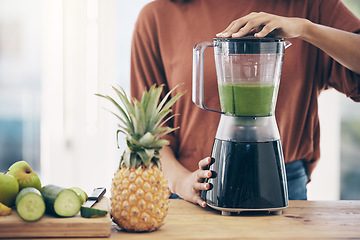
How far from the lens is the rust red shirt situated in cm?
158

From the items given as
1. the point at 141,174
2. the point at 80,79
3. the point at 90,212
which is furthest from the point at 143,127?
the point at 80,79

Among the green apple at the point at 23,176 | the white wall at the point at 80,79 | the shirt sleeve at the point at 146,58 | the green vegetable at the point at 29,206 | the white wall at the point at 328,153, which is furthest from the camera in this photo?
the white wall at the point at 328,153

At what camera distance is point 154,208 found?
1.06 m

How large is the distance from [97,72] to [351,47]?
6.36ft

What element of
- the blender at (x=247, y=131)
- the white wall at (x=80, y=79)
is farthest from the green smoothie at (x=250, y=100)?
the white wall at (x=80, y=79)

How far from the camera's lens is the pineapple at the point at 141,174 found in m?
1.05

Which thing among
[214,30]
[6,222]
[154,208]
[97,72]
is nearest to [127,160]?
[154,208]

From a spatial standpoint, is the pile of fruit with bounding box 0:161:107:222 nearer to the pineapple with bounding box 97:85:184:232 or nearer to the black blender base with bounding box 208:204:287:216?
the pineapple with bounding box 97:85:184:232

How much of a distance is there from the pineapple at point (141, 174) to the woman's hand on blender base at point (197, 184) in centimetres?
22

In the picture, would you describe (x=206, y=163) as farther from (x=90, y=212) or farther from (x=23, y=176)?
(x=23, y=176)

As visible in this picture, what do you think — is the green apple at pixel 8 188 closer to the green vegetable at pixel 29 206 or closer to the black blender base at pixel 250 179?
the green vegetable at pixel 29 206

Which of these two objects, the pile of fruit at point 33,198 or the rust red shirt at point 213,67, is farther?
the rust red shirt at point 213,67

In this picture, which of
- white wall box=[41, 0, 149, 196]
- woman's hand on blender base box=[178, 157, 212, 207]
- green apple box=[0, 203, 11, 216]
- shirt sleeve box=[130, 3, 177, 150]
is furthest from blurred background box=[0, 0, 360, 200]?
green apple box=[0, 203, 11, 216]

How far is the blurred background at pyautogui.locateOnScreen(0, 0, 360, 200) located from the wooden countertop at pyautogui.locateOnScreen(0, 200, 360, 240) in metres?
1.84
